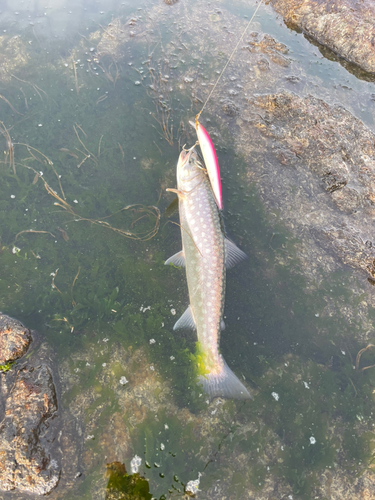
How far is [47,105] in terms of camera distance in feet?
13.3

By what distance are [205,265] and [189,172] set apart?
1231 mm

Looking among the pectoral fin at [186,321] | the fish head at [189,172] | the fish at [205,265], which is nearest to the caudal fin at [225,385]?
the fish at [205,265]

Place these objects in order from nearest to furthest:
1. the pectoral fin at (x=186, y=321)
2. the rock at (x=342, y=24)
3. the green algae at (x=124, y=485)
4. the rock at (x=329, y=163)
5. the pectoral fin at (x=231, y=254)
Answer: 1. the green algae at (x=124, y=485)
2. the pectoral fin at (x=186, y=321)
3. the pectoral fin at (x=231, y=254)
4. the rock at (x=329, y=163)
5. the rock at (x=342, y=24)

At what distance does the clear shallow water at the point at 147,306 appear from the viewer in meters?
2.75

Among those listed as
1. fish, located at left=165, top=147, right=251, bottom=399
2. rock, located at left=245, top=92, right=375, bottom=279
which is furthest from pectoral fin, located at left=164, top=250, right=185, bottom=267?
rock, located at left=245, top=92, right=375, bottom=279

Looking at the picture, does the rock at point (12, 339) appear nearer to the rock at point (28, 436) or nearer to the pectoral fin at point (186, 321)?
the rock at point (28, 436)

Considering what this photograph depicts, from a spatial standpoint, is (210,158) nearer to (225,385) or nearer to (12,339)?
(225,385)

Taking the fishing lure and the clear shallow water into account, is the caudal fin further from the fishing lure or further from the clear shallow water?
the fishing lure

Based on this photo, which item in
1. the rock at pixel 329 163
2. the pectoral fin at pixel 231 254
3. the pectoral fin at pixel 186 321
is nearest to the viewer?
the pectoral fin at pixel 186 321

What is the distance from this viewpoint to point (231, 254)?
3178 millimetres

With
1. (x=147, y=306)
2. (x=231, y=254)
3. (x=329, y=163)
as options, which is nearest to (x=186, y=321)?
(x=147, y=306)

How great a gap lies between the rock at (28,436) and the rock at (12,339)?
0.20 metres

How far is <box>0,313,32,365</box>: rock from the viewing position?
2785 millimetres

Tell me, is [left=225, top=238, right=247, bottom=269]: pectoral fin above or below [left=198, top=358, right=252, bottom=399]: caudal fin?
above
